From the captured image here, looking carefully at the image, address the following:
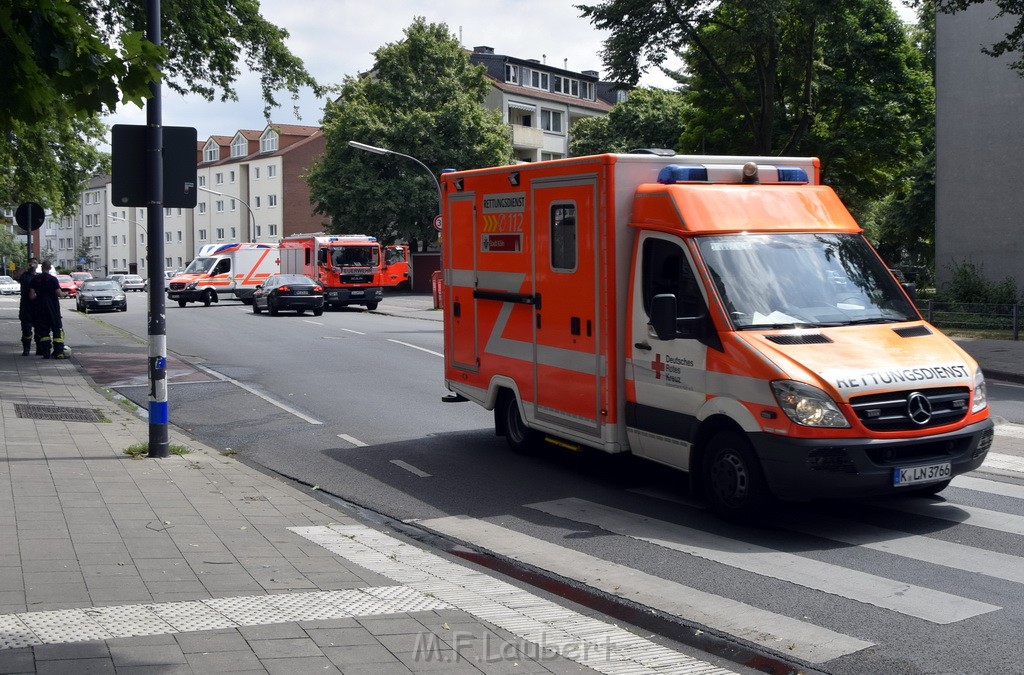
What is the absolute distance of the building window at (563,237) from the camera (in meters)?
9.24

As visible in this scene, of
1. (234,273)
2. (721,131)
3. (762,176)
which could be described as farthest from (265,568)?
(234,273)

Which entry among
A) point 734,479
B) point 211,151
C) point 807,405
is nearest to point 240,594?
point 734,479

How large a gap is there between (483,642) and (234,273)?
47951mm

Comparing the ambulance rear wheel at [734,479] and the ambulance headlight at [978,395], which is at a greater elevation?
the ambulance headlight at [978,395]

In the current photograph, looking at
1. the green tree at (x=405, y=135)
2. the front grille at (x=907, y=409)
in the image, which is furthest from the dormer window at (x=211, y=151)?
the front grille at (x=907, y=409)

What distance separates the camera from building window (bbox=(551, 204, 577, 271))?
9242 mm

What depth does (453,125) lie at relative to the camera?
195 feet

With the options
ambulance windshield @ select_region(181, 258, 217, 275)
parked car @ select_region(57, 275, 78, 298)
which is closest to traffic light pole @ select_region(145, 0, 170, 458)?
ambulance windshield @ select_region(181, 258, 217, 275)

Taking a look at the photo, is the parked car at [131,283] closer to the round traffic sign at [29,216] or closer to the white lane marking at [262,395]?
the white lane marking at [262,395]

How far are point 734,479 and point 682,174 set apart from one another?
2.45m

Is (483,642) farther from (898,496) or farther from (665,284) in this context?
(898,496)

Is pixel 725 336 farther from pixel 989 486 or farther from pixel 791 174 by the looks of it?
pixel 989 486

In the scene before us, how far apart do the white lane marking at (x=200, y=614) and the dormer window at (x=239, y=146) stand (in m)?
95.0

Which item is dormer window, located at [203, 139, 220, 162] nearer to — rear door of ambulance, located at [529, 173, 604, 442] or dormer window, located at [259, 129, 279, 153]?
dormer window, located at [259, 129, 279, 153]
